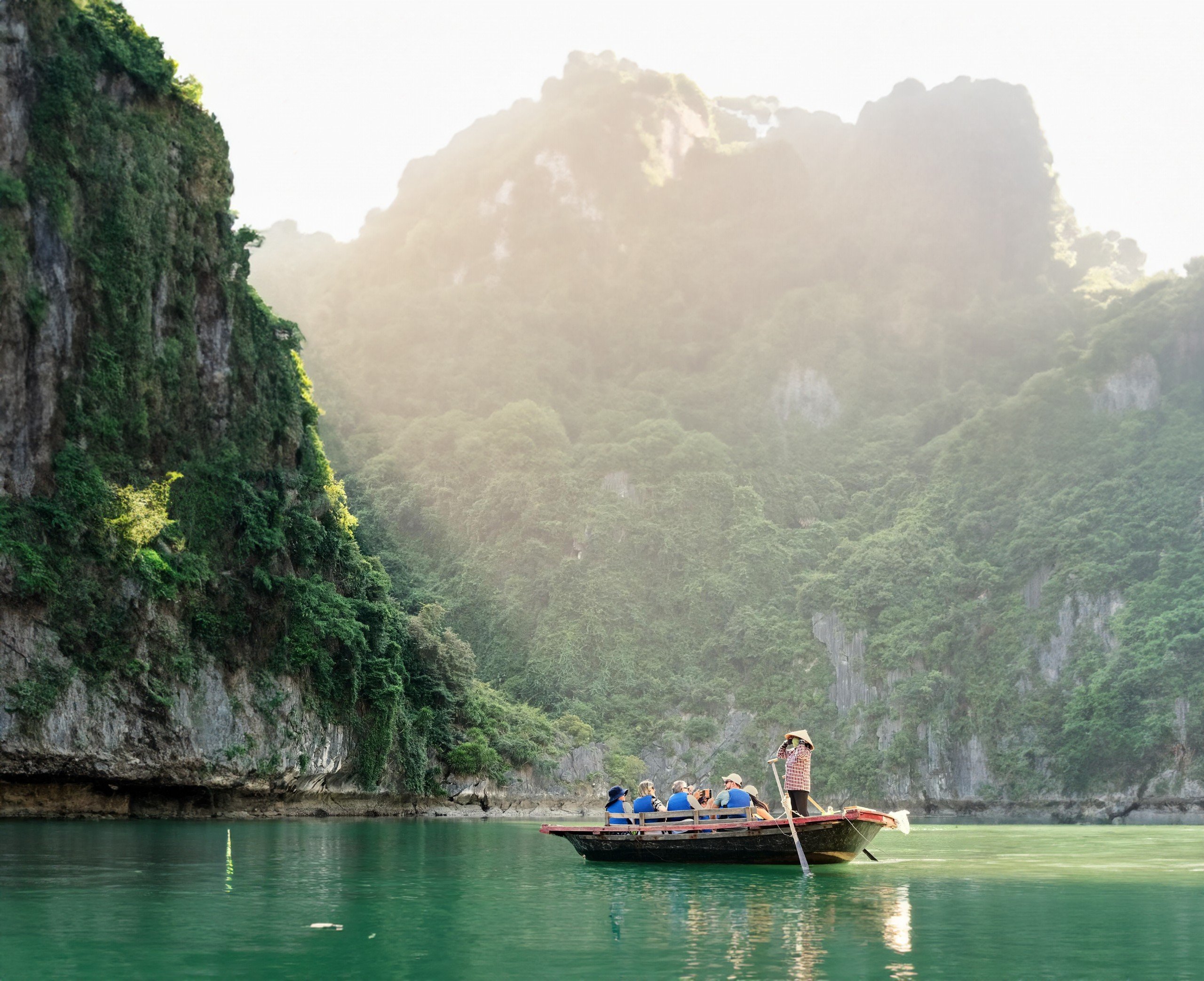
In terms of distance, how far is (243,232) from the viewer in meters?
39.7

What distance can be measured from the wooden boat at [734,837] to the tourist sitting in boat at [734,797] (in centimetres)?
17

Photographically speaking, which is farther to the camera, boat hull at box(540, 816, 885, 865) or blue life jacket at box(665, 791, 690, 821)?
blue life jacket at box(665, 791, 690, 821)

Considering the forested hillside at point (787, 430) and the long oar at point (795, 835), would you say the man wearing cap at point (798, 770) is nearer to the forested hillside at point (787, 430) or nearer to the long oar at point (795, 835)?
the long oar at point (795, 835)

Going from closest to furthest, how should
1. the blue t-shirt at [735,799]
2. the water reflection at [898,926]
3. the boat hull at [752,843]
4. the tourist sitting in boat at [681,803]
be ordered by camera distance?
the water reflection at [898,926] < the boat hull at [752,843] < the blue t-shirt at [735,799] < the tourist sitting in boat at [681,803]

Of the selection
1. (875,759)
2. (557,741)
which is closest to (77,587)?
(557,741)

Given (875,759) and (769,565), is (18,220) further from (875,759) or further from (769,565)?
(769,565)

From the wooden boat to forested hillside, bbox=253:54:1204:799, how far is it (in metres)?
51.0

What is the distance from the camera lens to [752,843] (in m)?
19.0

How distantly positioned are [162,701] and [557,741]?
121ft

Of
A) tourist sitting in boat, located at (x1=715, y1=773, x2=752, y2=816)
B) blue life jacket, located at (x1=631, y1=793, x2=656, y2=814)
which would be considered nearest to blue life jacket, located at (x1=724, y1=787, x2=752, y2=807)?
tourist sitting in boat, located at (x1=715, y1=773, x2=752, y2=816)

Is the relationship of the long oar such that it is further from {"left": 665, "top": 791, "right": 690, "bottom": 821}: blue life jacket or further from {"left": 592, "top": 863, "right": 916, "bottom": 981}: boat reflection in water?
{"left": 665, "top": 791, "right": 690, "bottom": 821}: blue life jacket

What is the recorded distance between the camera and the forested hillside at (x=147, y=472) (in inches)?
1167

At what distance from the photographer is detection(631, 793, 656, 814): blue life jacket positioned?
20.8 m

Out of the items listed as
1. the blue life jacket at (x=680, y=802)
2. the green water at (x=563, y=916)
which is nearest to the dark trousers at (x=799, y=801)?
the green water at (x=563, y=916)
